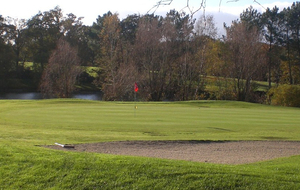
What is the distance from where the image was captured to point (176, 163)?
22.9 ft

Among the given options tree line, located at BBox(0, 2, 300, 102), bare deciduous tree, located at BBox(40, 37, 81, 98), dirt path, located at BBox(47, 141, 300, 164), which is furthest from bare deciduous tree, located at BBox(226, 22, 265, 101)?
dirt path, located at BBox(47, 141, 300, 164)

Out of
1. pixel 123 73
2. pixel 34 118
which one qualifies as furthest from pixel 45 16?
pixel 34 118

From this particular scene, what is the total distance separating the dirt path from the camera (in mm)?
9873

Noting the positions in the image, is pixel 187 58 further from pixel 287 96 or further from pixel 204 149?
pixel 204 149

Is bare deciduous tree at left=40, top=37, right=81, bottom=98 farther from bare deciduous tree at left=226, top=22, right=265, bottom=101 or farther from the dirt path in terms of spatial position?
the dirt path

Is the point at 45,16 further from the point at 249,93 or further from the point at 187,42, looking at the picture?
the point at 249,93

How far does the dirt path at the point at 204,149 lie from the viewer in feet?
32.4

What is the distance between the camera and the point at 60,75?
1991 inches

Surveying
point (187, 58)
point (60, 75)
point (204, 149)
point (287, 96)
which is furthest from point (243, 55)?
point (204, 149)

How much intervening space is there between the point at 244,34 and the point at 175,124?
110ft

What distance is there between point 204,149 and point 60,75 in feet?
139

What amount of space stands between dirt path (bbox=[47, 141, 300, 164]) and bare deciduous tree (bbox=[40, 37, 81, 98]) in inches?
1589

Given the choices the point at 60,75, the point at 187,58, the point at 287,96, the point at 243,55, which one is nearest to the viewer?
the point at 287,96

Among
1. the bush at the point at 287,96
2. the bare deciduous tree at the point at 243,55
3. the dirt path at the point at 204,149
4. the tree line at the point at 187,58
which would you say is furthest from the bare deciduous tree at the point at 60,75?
the dirt path at the point at 204,149
